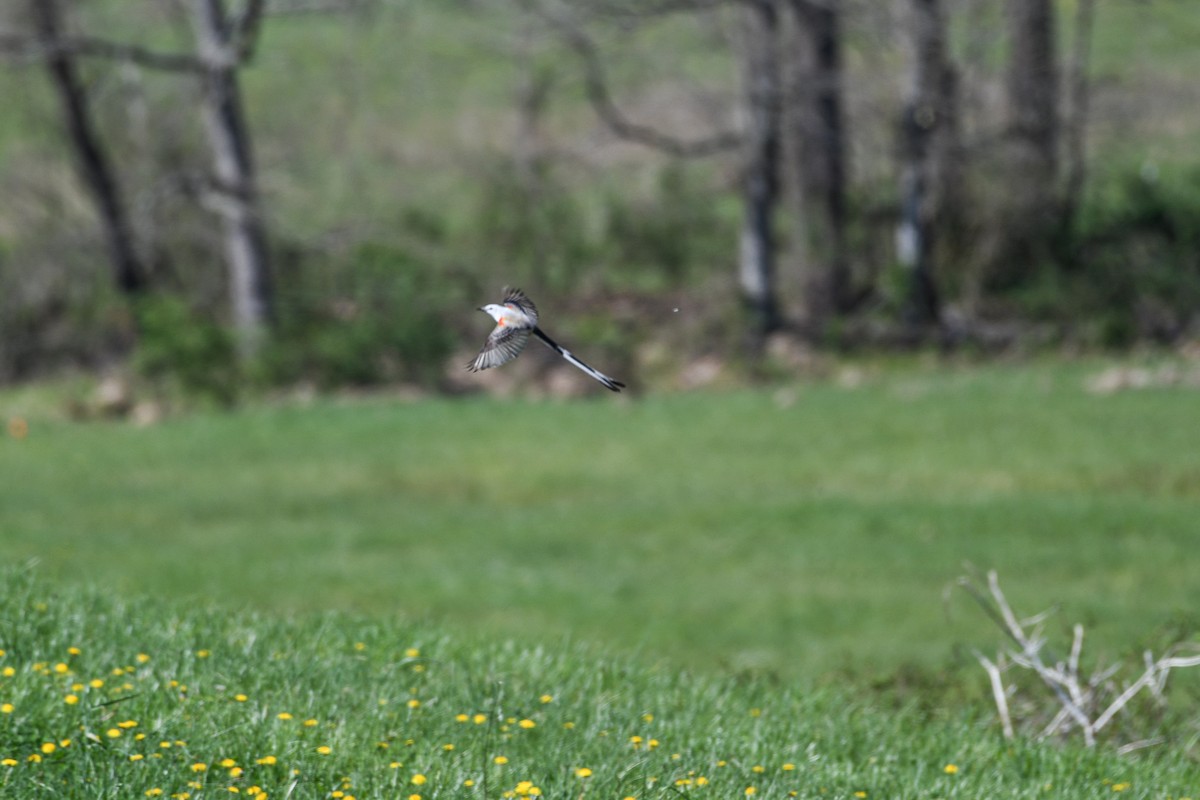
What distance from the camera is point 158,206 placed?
22984mm

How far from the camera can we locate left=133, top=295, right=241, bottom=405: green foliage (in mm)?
19234

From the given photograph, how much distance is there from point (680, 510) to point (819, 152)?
8883mm

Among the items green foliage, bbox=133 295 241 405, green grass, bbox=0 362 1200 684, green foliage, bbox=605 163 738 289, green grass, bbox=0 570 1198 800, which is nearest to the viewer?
green grass, bbox=0 570 1198 800

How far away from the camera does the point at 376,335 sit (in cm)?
1958

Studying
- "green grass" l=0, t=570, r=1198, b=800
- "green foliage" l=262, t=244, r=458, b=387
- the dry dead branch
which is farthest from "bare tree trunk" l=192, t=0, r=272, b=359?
the dry dead branch

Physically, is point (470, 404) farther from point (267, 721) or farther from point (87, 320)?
point (267, 721)

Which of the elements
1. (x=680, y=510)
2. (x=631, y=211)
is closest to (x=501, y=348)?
(x=680, y=510)

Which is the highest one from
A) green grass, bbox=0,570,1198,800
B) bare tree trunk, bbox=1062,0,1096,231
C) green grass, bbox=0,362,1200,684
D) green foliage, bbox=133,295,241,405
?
bare tree trunk, bbox=1062,0,1096,231

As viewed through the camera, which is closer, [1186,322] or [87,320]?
[1186,322]

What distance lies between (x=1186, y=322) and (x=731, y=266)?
6.61 meters

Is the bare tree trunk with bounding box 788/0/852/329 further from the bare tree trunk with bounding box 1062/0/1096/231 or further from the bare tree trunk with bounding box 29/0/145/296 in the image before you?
the bare tree trunk with bounding box 29/0/145/296

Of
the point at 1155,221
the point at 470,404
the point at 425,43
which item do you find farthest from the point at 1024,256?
the point at 425,43

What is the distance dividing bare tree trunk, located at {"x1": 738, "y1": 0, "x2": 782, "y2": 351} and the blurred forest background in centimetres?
4

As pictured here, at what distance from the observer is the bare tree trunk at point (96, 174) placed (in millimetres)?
22781
